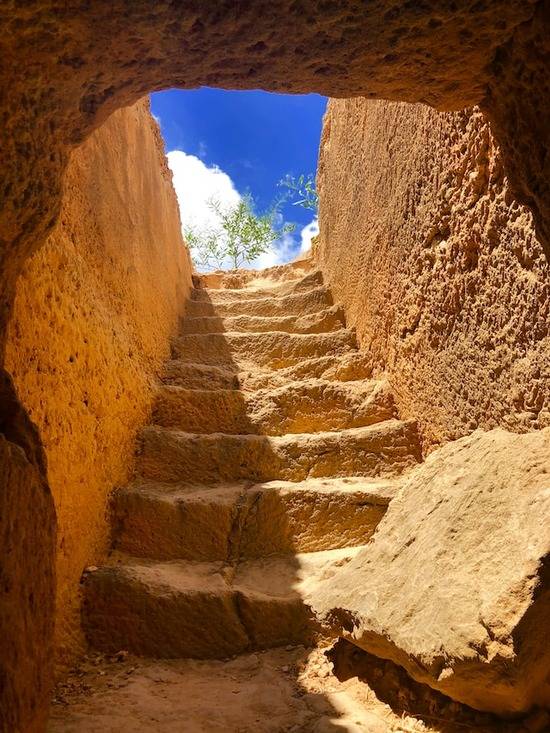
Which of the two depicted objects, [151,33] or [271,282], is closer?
[151,33]

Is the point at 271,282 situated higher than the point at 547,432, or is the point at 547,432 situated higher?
the point at 271,282

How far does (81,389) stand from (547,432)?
1.75 m

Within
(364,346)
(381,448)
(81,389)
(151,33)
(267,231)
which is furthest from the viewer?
(267,231)

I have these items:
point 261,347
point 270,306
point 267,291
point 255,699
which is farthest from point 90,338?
point 267,291

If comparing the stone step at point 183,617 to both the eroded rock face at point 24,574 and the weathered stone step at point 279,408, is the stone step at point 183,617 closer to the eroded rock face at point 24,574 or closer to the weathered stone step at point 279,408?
the eroded rock face at point 24,574

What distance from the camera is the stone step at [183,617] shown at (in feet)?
6.60

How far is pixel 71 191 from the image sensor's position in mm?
2533

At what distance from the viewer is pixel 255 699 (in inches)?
67.3

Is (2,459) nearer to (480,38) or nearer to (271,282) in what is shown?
(480,38)

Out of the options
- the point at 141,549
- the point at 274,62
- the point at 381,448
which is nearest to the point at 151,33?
the point at 274,62

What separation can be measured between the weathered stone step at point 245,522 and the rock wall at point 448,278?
1.83 feet

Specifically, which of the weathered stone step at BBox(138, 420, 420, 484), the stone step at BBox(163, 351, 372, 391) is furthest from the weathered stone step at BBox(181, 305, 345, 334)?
the weathered stone step at BBox(138, 420, 420, 484)

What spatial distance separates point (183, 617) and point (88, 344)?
120cm

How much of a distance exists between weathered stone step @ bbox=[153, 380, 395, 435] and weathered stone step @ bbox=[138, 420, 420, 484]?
23 cm
